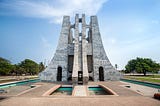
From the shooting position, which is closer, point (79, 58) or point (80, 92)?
point (80, 92)

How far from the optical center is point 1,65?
3756 centimetres

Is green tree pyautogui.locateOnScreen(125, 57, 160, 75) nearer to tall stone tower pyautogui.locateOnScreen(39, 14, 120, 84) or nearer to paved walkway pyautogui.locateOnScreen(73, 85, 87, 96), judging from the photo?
tall stone tower pyautogui.locateOnScreen(39, 14, 120, 84)

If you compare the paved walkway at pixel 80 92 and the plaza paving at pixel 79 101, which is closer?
the plaza paving at pixel 79 101

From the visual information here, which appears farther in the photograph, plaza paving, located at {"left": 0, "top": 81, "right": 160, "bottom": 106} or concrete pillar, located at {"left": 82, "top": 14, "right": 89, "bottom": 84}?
concrete pillar, located at {"left": 82, "top": 14, "right": 89, "bottom": 84}

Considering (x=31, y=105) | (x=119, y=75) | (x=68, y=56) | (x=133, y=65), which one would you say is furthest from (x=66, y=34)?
(x=133, y=65)

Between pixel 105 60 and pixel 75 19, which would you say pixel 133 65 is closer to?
pixel 105 60

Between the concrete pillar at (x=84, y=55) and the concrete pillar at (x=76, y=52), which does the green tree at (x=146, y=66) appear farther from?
the concrete pillar at (x=76, y=52)

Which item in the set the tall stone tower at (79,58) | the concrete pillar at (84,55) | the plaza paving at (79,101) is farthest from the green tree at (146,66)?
the plaza paving at (79,101)

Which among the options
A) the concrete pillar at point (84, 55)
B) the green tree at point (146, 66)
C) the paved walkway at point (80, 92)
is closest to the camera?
the paved walkway at point (80, 92)

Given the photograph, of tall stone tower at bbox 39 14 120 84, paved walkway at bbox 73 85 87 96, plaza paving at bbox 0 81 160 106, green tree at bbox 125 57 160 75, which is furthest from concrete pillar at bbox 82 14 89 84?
green tree at bbox 125 57 160 75

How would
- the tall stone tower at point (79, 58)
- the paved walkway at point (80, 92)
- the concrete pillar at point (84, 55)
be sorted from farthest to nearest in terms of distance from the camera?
the tall stone tower at point (79, 58)
the concrete pillar at point (84, 55)
the paved walkway at point (80, 92)

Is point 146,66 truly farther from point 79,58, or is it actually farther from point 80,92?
point 80,92

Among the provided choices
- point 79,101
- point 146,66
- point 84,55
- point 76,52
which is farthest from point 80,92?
point 146,66

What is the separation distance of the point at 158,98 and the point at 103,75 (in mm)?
13116
